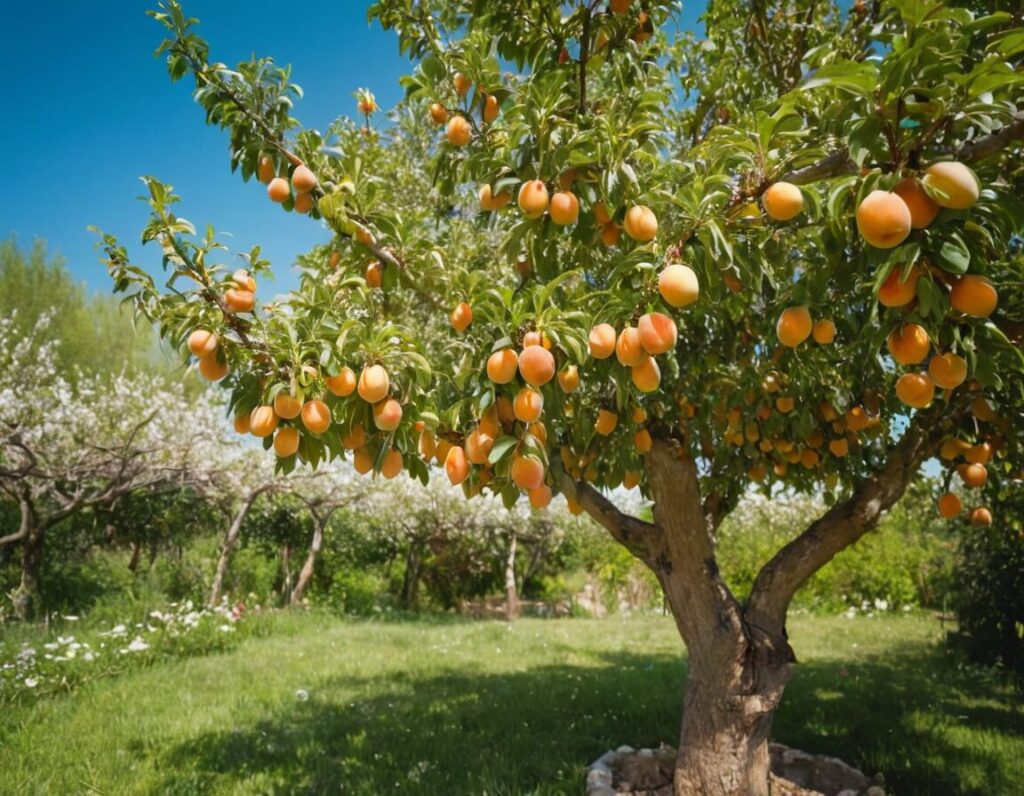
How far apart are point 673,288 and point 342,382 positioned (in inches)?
32.3

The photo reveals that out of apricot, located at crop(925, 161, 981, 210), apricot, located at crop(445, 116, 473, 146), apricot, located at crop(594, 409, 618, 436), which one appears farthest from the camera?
apricot, located at crop(594, 409, 618, 436)

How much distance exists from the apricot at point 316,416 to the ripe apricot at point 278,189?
1.14 meters

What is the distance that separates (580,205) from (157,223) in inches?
45.5

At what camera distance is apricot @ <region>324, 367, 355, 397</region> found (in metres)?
1.50

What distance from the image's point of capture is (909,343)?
52.1 inches

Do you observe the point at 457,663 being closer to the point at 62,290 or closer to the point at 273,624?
the point at 273,624

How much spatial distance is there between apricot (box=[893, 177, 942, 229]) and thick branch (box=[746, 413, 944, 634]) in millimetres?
1904

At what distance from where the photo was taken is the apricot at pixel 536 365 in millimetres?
1406

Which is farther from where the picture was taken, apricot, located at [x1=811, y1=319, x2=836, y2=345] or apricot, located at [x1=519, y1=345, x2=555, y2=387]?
apricot, located at [x1=811, y1=319, x2=836, y2=345]

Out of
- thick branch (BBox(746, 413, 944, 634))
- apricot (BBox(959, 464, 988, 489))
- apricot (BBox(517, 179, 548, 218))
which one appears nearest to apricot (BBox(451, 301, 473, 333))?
apricot (BBox(517, 179, 548, 218))

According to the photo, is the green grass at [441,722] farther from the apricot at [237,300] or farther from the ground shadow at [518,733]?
the apricot at [237,300]

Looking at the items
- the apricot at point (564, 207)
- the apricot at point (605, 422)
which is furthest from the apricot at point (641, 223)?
the apricot at point (605, 422)

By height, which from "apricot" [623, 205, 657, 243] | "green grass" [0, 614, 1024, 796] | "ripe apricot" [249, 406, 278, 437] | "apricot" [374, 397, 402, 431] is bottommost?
"green grass" [0, 614, 1024, 796]

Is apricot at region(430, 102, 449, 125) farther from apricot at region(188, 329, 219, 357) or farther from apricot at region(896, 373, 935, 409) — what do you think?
apricot at region(896, 373, 935, 409)
